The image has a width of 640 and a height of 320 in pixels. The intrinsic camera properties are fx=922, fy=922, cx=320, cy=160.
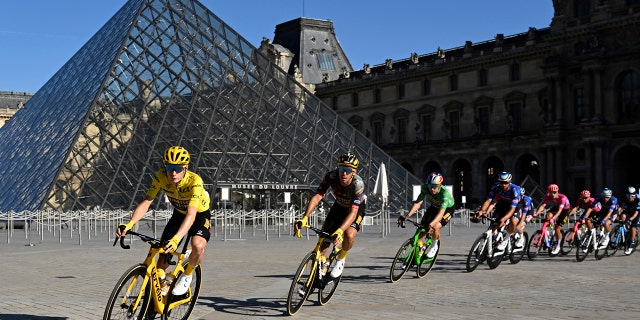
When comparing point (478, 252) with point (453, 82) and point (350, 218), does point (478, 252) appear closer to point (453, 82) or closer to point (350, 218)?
point (350, 218)

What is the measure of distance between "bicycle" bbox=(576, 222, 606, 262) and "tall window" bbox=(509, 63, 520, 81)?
47.1 meters

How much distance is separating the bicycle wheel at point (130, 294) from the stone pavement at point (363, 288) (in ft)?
5.00

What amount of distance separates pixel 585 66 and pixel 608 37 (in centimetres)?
A: 221

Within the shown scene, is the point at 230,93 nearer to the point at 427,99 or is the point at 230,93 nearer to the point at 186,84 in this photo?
the point at 186,84

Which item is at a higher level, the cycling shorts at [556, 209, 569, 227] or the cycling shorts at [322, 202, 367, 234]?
the cycling shorts at [322, 202, 367, 234]

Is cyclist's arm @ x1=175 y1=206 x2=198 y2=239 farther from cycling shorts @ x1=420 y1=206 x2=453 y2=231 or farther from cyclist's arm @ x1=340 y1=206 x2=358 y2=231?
cycling shorts @ x1=420 y1=206 x2=453 y2=231

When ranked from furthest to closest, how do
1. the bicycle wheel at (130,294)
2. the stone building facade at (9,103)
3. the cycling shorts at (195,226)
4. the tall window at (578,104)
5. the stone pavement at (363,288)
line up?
the stone building facade at (9,103) < the tall window at (578,104) < the stone pavement at (363,288) < the cycling shorts at (195,226) < the bicycle wheel at (130,294)

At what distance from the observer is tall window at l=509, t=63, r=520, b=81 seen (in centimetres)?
6355

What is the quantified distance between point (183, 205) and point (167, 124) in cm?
2824

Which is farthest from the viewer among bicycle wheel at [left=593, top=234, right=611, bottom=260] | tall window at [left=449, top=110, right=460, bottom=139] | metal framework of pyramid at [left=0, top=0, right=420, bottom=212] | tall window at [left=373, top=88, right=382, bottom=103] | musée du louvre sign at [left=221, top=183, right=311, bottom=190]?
tall window at [left=373, top=88, right=382, bottom=103]

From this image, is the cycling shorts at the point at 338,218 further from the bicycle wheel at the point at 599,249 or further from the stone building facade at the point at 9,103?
the stone building facade at the point at 9,103

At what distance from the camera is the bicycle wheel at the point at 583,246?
1677 cm

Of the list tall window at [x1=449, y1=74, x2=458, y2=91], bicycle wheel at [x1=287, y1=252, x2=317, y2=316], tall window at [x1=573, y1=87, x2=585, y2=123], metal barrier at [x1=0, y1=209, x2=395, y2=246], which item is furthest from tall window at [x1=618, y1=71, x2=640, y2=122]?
bicycle wheel at [x1=287, y1=252, x2=317, y2=316]

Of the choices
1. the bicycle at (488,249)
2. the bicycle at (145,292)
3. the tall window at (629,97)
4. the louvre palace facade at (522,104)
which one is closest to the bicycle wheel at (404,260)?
the bicycle at (488,249)
